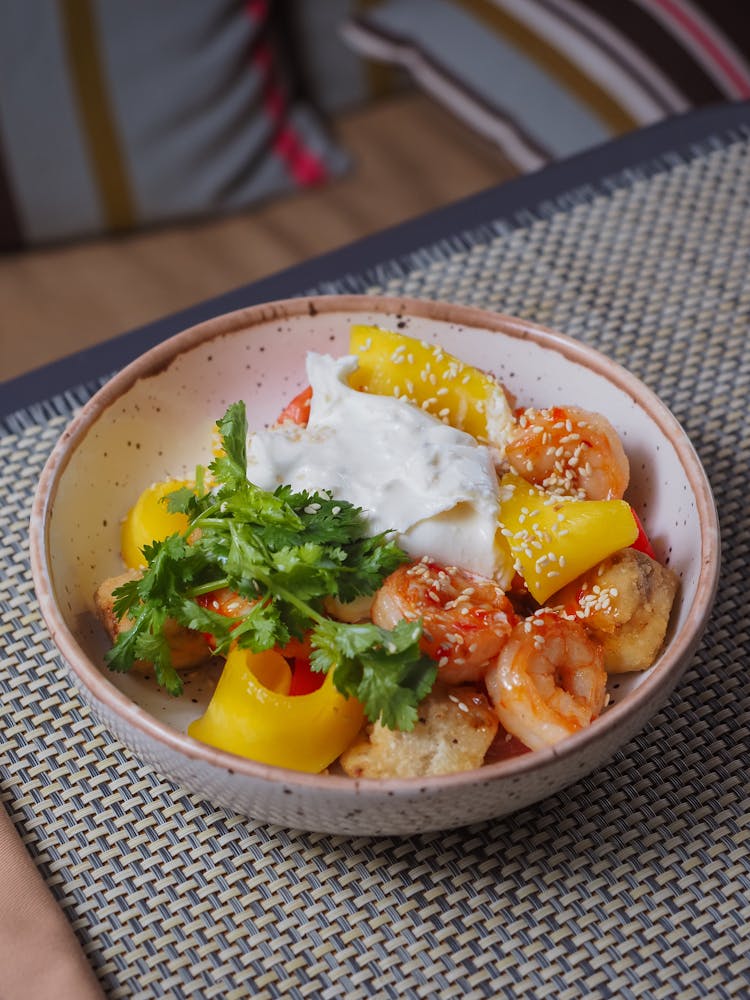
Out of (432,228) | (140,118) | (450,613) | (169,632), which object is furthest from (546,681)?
(140,118)

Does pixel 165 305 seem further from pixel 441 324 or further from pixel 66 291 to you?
pixel 441 324

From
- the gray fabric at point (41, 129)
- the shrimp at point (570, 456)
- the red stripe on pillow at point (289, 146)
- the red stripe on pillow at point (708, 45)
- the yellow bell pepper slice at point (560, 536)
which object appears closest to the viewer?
the yellow bell pepper slice at point (560, 536)

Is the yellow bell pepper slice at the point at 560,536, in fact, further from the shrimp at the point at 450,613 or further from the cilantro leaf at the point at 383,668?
the cilantro leaf at the point at 383,668

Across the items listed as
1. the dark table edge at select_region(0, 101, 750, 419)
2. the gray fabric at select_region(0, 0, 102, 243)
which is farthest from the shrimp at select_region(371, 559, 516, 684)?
the gray fabric at select_region(0, 0, 102, 243)

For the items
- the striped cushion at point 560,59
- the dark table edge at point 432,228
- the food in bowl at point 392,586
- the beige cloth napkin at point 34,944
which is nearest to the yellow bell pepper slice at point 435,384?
the food in bowl at point 392,586

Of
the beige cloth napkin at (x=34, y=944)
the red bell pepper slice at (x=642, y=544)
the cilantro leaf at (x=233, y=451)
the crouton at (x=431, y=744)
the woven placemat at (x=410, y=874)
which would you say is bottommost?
the woven placemat at (x=410, y=874)

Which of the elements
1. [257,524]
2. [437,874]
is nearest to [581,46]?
[257,524]

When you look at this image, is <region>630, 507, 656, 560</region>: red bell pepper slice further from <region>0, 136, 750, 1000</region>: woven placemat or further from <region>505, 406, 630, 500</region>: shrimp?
<region>0, 136, 750, 1000</region>: woven placemat

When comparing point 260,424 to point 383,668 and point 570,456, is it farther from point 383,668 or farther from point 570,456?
point 383,668

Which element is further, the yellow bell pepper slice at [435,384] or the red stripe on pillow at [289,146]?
the red stripe on pillow at [289,146]
